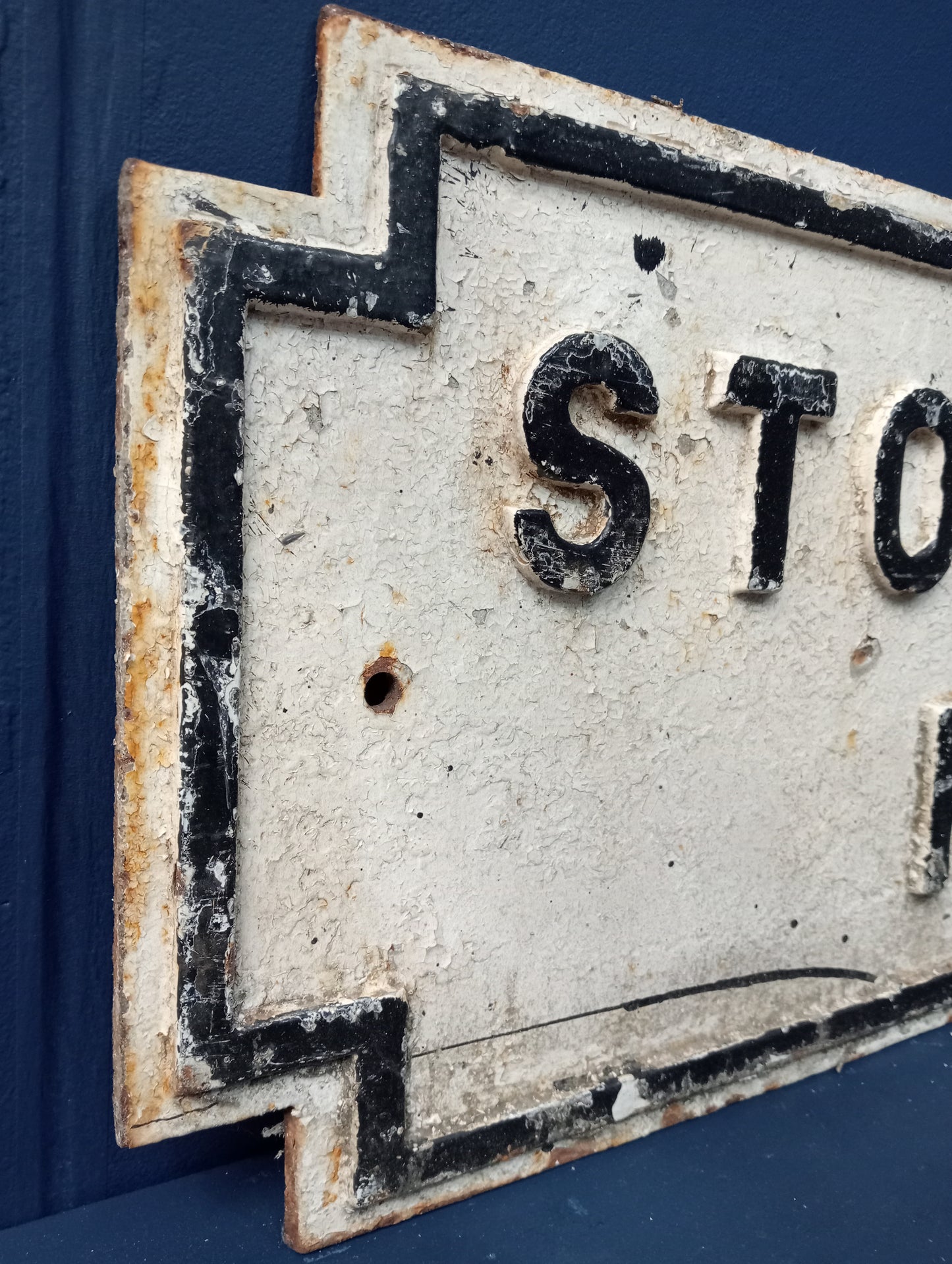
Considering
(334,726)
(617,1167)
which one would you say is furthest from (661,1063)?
(334,726)

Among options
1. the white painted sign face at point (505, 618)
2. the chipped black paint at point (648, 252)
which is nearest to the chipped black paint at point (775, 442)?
the white painted sign face at point (505, 618)

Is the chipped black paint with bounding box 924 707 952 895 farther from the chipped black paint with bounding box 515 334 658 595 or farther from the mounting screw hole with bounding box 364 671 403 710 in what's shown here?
the mounting screw hole with bounding box 364 671 403 710

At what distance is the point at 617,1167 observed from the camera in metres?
0.77

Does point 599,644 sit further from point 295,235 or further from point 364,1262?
point 364,1262

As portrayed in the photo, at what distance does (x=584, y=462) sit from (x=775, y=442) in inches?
7.9

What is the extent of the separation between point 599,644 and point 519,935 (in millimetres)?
239

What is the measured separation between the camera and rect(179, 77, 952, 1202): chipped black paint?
0.59 metres

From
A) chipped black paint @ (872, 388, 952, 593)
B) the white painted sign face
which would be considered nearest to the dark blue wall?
the white painted sign face

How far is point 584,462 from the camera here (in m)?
0.72

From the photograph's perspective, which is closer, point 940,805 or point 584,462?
point 584,462

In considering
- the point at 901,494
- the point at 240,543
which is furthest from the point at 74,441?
the point at 901,494

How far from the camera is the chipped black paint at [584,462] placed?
2.30ft

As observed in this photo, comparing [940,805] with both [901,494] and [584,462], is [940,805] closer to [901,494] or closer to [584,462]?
[901,494]

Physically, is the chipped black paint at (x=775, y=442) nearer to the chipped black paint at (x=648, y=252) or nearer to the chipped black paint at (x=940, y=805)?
the chipped black paint at (x=648, y=252)
